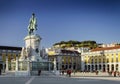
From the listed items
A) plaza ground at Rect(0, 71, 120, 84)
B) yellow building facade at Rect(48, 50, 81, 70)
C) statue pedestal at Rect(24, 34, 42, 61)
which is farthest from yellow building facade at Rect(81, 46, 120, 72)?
plaza ground at Rect(0, 71, 120, 84)

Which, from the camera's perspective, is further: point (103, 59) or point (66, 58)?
point (66, 58)

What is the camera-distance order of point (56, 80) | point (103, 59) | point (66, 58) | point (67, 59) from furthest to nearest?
point (67, 59), point (66, 58), point (103, 59), point (56, 80)

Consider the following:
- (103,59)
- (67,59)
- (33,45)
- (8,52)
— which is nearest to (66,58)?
(67,59)

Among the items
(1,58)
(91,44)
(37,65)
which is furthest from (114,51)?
(37,65)

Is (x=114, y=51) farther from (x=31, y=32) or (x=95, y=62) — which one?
(x=31, y=32)

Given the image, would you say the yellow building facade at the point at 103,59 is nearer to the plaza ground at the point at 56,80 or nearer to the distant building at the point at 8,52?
the distant building at the point at 8,52

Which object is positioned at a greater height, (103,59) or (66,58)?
(66,58)

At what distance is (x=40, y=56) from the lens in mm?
48250

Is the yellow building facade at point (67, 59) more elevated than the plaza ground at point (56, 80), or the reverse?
the yellow building facade at point (67, 59)

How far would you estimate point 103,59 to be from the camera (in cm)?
9638

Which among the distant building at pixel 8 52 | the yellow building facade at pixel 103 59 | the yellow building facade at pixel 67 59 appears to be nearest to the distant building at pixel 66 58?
the yellow building facade at pixel 67 59

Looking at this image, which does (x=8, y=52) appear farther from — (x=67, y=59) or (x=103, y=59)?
(x=103, y=59)

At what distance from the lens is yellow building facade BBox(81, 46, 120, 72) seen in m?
91.7

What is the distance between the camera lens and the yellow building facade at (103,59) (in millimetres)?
91688
